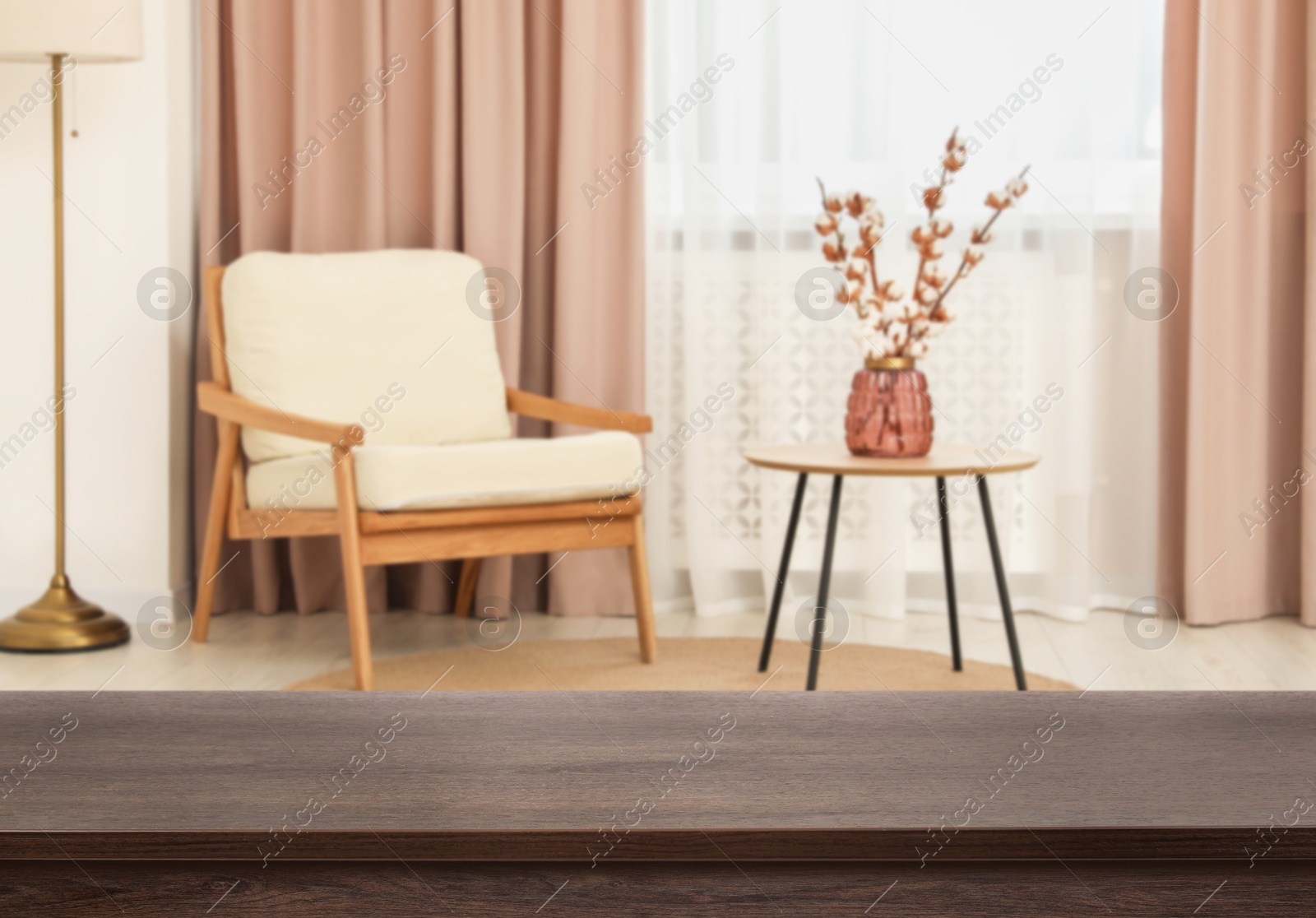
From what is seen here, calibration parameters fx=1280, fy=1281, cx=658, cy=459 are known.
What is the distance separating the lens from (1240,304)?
2.90 metres

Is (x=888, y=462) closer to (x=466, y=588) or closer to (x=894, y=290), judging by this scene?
(x=894, y=290)

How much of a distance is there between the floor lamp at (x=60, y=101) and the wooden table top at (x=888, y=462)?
1.47 meters

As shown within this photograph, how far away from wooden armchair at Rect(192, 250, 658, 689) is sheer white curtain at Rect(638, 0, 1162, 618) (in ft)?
1.57

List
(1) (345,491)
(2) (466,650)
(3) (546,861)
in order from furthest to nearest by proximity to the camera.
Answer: (2) (466,650) → (1) (345,491) → (3) (546,861)

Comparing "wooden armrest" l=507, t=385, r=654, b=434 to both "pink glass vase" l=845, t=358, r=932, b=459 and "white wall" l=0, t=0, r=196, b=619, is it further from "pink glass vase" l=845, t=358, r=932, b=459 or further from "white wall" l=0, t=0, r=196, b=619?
"white wall" l=0, t=0, r=196, b=619

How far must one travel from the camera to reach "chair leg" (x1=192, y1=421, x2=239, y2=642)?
2701mm

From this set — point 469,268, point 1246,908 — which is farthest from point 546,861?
point 469,268

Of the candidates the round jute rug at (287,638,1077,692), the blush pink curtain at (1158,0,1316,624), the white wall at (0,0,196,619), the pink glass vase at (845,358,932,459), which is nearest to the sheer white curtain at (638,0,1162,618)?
the blush pink curtain at (1158,0,1316,624)

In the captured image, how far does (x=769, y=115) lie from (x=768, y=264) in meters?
0.35

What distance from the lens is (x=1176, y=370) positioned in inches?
117

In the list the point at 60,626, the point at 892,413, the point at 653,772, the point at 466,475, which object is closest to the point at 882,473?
the point at 892,413

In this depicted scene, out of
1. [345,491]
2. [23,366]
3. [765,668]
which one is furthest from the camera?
[23,366]

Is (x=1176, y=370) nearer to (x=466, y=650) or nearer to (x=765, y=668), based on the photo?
(x=765, y=668)

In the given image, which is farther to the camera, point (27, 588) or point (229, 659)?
point (27, 588)
